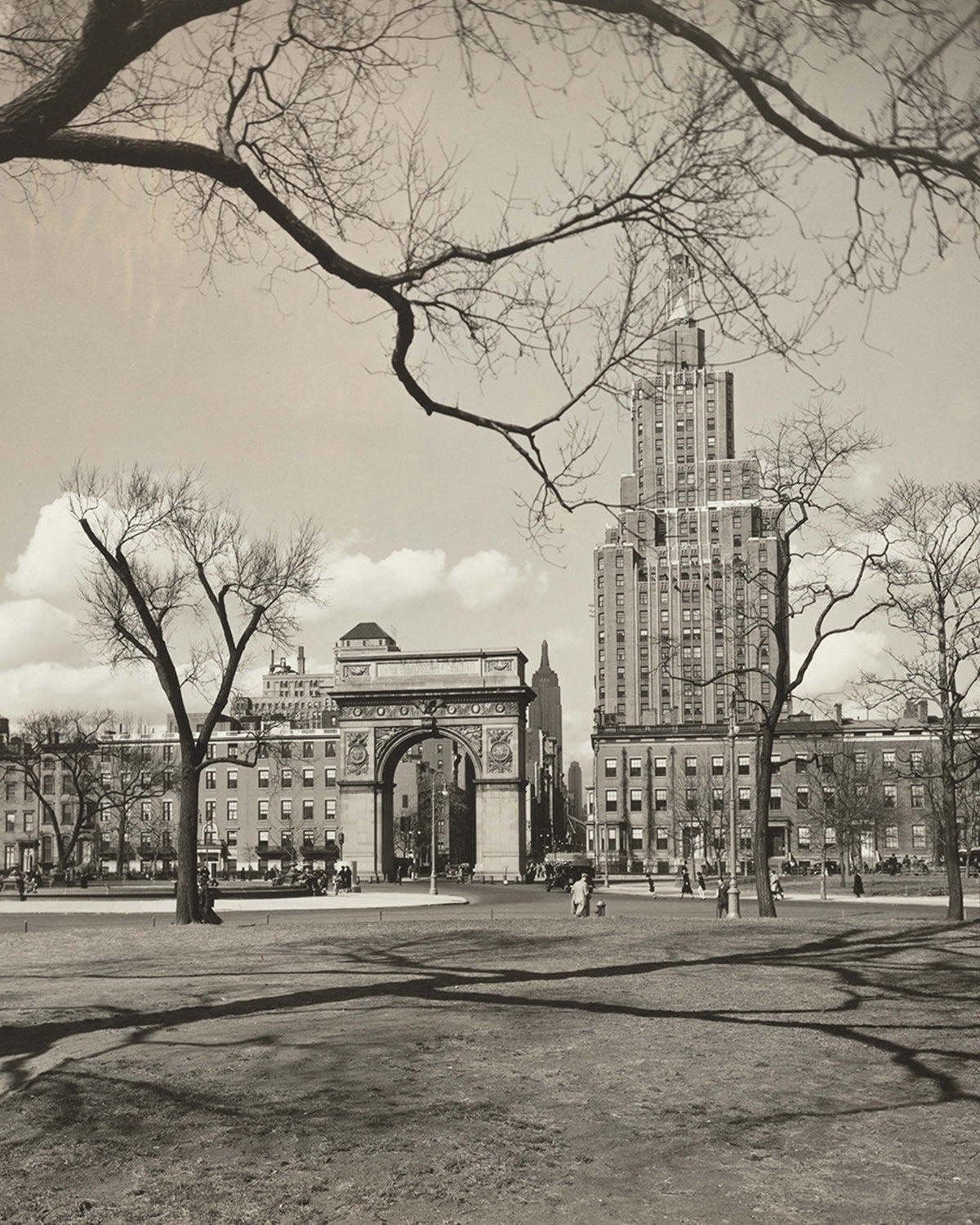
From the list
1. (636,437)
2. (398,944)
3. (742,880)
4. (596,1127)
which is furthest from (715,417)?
(596,1127)

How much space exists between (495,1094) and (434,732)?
64.2m

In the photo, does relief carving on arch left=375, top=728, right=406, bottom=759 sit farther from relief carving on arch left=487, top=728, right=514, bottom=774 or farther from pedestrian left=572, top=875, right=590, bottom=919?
pedestrian left=572, top=875, right=590, bottom=919

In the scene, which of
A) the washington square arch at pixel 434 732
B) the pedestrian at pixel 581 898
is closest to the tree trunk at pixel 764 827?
the pedestrian at pixel 581 898

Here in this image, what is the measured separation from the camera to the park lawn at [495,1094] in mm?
7762

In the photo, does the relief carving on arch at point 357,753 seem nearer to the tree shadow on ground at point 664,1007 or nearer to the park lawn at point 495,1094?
the tree shadow on ground at point 664,1007

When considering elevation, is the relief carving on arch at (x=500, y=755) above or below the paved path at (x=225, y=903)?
above

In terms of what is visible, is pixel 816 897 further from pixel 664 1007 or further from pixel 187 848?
pixel 664 1007

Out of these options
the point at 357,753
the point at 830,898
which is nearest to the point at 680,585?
the point at 357,753

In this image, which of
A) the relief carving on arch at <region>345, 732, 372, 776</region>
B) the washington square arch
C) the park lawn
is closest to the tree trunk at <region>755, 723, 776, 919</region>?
the park lawn

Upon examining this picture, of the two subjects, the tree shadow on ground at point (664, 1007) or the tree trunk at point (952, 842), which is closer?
the tree shadow on ground at point (664, 1007)

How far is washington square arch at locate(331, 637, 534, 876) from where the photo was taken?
73688 millimetres

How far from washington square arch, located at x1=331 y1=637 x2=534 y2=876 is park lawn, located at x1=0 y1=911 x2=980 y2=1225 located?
5512 cm

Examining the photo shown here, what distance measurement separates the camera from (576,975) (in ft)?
57.9

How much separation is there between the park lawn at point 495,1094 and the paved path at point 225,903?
27141 mm
